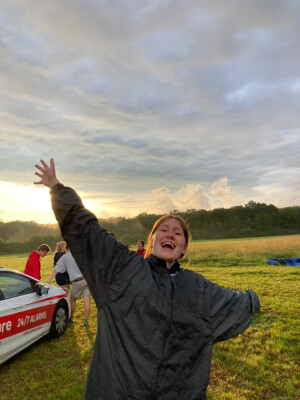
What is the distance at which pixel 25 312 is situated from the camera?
17.4 feet

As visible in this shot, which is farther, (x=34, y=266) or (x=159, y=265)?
(x=34, y=266)

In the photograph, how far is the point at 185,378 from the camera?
181 centimetres

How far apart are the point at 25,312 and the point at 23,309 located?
3.1 inches

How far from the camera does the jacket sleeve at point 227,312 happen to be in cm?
188

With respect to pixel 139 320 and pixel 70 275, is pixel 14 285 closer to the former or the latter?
pixel 70 275

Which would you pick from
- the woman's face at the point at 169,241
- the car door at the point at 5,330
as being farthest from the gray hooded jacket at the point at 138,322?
the car door at the point at 5,330

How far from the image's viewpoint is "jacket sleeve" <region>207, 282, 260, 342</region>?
73.8 inches

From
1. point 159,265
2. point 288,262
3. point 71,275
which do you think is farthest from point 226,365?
point 288,262

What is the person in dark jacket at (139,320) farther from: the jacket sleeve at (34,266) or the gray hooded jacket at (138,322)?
the jacket sleeve at (34,266)

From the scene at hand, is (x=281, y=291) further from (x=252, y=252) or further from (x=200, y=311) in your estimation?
(x=252, y=252)

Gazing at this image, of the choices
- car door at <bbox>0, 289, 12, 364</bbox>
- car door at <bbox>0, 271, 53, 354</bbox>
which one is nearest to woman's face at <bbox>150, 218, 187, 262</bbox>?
car door at <bbox>0, 289, 12, 364</bbox>

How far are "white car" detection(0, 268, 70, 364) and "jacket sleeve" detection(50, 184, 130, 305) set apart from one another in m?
3.58

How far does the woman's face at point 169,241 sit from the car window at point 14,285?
3841mm

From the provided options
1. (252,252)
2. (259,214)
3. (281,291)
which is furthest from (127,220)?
(281,291)
